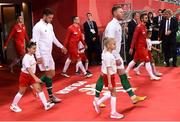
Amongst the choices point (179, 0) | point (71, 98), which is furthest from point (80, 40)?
point (179, 0)

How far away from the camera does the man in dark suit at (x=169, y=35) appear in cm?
1041

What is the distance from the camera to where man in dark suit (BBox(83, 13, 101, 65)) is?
1132cm

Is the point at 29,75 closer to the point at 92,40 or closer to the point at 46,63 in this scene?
the point at 46,63

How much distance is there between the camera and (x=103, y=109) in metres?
6.20

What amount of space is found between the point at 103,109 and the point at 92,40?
5.51m

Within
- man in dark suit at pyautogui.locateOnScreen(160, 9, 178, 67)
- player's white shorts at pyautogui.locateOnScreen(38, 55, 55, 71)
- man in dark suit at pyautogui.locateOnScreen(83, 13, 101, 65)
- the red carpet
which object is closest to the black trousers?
man in dark suit at pyautogui.locateOnScreen(160, 9, 178, 67)

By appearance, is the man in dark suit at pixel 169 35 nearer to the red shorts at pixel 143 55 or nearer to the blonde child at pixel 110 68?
the red shorts at pixel 143 55

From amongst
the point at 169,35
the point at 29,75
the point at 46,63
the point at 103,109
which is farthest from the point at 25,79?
the point at 169,35

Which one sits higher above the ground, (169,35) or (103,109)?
(169,35)

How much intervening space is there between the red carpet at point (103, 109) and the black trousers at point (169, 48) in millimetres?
1788

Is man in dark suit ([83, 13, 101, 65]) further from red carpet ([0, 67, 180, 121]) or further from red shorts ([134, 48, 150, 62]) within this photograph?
red shorts ([134, 48, 150, 62])

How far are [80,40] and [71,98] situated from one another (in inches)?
112

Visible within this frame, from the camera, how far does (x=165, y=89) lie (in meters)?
7.54

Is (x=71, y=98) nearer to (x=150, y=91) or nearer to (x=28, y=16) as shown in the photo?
(x=150, y=91)
